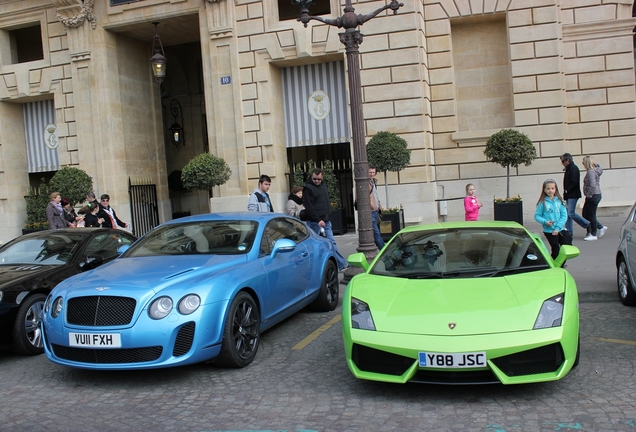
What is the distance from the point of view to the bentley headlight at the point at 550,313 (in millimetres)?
4516

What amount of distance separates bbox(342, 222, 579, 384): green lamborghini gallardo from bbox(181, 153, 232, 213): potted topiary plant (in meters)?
10.6

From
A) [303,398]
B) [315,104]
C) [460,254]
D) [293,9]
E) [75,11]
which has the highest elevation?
[75,11]

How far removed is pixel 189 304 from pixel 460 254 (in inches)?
99.0

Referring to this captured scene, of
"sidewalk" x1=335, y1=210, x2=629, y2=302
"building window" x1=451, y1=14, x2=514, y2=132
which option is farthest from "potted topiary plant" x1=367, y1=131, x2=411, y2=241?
"building window" x1=451, y1=14, x2=514, y2=132

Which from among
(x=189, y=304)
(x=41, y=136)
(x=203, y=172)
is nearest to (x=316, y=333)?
(x=189, y=304)

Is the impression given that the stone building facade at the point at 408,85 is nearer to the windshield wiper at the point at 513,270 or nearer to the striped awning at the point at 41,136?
the striped awning at the point at 41,136

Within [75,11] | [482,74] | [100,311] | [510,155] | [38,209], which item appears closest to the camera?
[100,311]

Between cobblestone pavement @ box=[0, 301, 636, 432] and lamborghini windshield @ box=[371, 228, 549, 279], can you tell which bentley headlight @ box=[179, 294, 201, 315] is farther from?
lamborghini windshield @ box=[371, 228, 549, 279]

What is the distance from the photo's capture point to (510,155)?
48.8ft

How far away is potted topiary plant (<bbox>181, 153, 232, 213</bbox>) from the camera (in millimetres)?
15562

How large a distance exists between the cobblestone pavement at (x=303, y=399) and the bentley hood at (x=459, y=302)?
1.89 feet

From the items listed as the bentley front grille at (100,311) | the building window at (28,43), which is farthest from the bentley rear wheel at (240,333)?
the building window at (28,43)

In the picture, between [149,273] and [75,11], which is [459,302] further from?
[75,11]

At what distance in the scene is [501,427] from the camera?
4078 mm
